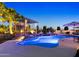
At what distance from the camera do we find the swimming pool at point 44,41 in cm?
594

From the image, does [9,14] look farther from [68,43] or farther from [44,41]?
[68,43]

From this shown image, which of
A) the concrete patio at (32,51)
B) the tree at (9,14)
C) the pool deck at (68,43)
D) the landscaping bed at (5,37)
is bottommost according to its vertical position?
the concrete patio at (32,51)

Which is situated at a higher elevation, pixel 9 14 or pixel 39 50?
pixel 9 14

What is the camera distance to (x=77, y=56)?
581 cm

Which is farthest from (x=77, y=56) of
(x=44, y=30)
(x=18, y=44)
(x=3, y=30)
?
(x=3, y=30)

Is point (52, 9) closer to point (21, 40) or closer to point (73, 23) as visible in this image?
point (73, 23)

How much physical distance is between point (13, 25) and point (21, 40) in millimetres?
445

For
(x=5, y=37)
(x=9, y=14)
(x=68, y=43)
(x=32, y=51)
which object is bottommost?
(x=32, y=51)

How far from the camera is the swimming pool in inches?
234

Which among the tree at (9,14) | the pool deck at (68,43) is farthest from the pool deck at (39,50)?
the tree at (9,14)

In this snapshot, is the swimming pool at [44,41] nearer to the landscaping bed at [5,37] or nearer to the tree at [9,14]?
the landscaping bed at [5,37]

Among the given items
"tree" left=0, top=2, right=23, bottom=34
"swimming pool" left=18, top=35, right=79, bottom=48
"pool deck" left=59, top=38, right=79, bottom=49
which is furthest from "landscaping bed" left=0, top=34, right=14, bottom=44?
"pool deck" left=59, top=38, right=79, bottom=49

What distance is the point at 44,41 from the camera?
19.5 feet

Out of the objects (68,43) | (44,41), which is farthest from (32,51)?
(68,43)
